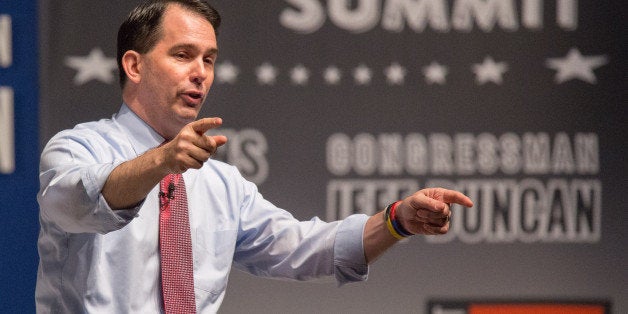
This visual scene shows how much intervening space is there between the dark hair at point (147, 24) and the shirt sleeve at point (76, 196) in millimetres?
425

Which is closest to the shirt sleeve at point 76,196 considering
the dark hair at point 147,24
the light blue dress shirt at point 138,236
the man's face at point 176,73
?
the light blue dress shirt at point 138,236

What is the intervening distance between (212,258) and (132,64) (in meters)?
0.49

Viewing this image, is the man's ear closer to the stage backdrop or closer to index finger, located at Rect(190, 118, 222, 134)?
index finger, located at Rect(190, 118, 222, 134)

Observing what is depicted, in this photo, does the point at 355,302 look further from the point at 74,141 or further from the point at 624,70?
the point at 74,141

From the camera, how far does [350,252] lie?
7.34 feet

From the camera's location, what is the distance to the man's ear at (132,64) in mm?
2246

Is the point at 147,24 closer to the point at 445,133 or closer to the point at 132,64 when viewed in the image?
the point at 132,64

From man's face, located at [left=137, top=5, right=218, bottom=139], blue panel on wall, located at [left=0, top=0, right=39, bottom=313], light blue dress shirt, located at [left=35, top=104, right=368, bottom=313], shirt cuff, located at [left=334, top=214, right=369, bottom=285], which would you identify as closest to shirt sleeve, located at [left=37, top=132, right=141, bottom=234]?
light blue dress shirt, located at [left=35, top=104, right=368, bottom=313]

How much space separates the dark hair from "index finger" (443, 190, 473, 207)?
72cm

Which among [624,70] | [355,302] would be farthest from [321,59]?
[624,70]

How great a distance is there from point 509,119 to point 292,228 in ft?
4.07

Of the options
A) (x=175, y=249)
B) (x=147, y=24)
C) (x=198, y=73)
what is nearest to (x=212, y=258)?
(x=175, y=249)

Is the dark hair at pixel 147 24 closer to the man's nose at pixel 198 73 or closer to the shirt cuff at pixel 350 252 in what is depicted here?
the man's nose at pixel 198 73

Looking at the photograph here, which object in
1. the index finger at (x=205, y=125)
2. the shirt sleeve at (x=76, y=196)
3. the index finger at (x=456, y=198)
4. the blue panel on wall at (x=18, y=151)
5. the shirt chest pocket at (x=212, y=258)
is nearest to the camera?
the index finger at (x=205, y=125)
